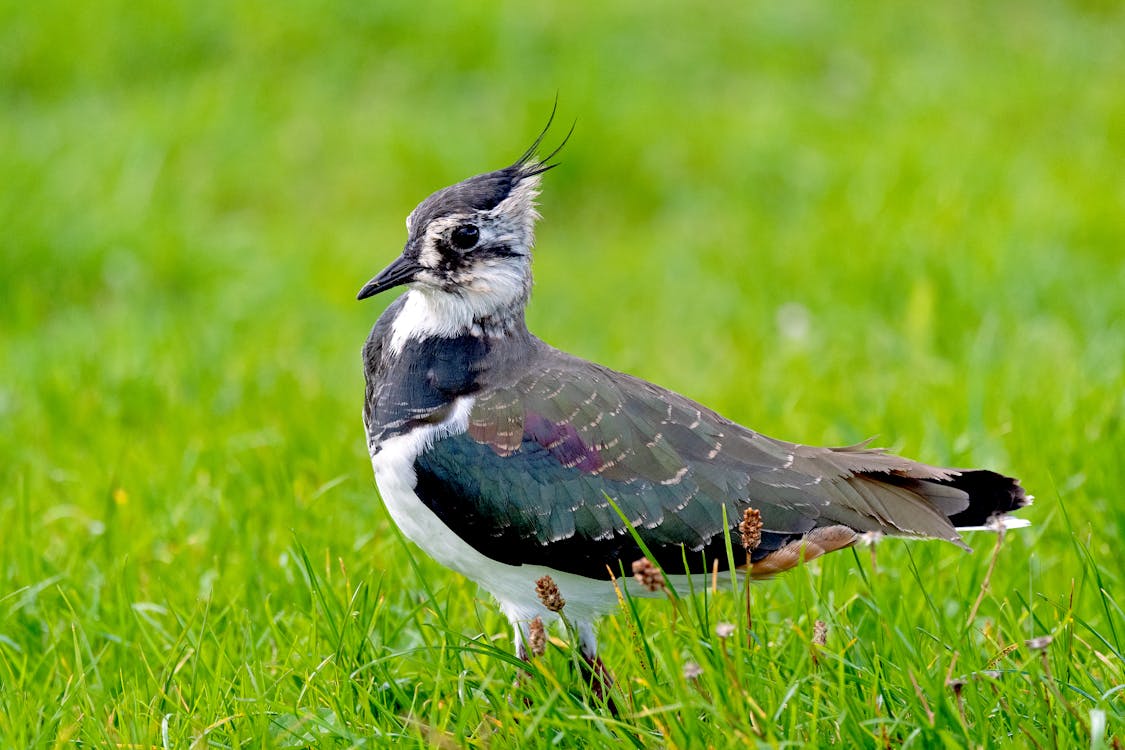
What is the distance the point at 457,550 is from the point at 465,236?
0.94m

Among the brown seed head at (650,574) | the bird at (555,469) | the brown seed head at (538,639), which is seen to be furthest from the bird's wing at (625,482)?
the brown seed head at (650,574)

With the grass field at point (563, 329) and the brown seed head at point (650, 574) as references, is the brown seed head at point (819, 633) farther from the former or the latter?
the brown seed head at point (650, 574)

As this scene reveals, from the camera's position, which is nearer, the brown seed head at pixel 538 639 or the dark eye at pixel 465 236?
the brown seed head at pixel 538 639

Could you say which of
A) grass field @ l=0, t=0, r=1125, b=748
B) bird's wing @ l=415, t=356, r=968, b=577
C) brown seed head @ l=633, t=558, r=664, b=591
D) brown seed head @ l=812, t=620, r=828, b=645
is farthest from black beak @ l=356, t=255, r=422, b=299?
brown seed head @ l=812, t=620, r=828, b=645

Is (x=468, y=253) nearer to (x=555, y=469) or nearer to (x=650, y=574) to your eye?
(x=555, y=469)

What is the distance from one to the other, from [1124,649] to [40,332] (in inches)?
235

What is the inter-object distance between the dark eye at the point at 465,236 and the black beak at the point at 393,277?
13 centimetres

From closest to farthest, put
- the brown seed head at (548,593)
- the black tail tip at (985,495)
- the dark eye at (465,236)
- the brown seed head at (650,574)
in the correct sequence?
the brown seed head at (650,574) < the brown seed head at (548,593) < the black tail tip at (985,495) < the dark eye at (465,236)

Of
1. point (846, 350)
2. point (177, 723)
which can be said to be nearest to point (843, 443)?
point (846, 350)

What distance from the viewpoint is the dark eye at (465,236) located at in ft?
13.6

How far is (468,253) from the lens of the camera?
4.16 m

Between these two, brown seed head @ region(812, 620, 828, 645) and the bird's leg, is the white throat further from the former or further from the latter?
brown seed head @ region(812, 620, 828, 645)

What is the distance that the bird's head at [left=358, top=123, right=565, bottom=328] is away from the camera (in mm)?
4145

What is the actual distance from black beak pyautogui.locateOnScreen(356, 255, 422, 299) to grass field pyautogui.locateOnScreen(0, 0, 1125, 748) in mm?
851
